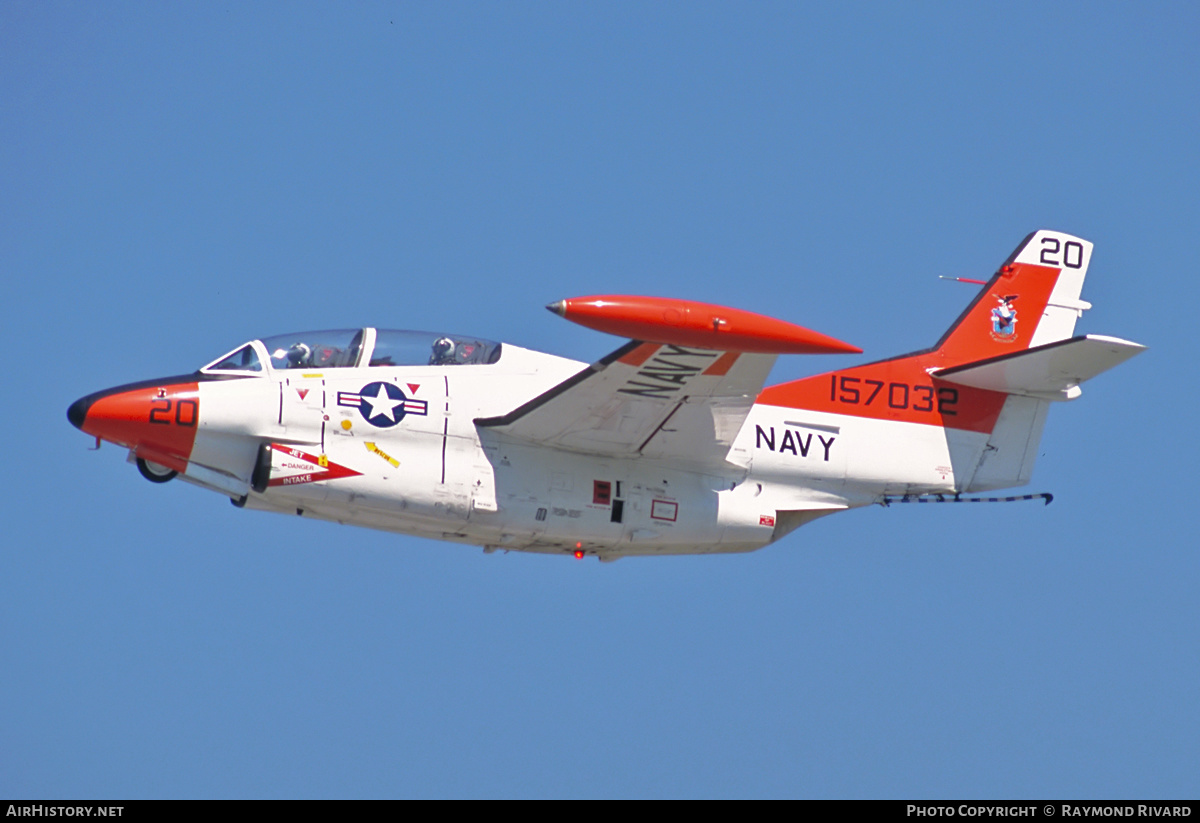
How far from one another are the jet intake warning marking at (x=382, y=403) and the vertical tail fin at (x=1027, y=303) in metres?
7.26

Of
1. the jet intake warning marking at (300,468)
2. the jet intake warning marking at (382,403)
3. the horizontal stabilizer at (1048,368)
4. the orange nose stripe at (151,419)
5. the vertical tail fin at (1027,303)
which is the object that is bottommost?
the jet intake warning marking at (300,468)

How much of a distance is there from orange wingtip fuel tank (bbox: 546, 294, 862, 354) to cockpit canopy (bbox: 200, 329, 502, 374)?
312 cm

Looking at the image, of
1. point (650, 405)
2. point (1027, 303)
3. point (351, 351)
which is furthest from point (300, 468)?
point (1027, 303)

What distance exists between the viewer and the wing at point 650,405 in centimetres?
1619

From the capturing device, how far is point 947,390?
19.4 metres

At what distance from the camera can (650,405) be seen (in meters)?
16.9

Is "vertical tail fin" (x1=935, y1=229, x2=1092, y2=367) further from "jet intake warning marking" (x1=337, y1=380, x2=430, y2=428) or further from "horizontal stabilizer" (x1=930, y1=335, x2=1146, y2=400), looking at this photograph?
"jet intake warning marking" (x1=337, y1=380, x2=430, y2=428)

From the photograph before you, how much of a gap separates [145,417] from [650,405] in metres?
5.52

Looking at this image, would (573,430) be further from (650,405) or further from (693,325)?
(693,325)

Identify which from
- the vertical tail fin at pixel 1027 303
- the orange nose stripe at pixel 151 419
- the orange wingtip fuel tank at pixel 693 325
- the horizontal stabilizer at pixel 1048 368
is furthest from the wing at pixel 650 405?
the vertical tail fin at pixel 1027 303

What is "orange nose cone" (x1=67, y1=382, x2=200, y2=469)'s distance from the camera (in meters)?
16.3

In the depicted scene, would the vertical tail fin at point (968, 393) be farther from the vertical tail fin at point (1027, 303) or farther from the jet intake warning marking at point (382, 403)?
the jet intake warning marking at point (382, 403)

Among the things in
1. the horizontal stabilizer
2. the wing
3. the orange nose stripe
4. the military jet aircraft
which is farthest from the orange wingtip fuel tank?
the orange nose stripe

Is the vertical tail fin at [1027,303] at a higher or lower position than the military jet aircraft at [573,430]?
higher
